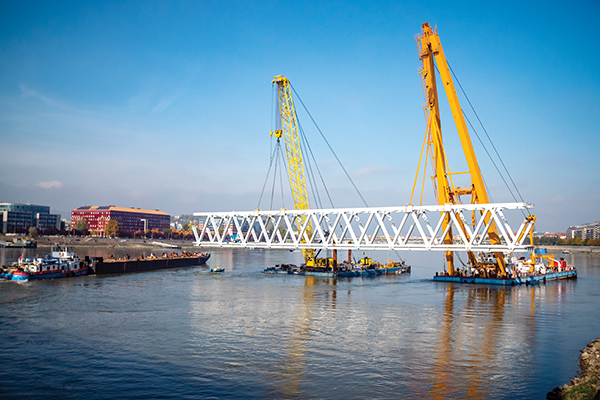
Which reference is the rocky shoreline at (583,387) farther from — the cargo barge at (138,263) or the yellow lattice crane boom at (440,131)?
the cargo barge at (138,263)

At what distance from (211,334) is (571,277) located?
193 feet

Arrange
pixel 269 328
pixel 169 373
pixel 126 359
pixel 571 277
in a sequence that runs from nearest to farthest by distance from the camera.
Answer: pixel 169 373 < pixel 126 359 < pixel 269 328 < pixel 571 277

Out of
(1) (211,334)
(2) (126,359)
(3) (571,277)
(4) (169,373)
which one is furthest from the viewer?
(3) (571,277)

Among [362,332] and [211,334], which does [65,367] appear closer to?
[211,334]

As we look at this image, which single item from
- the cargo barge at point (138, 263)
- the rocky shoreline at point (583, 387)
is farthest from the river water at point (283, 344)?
the cargo barge at point (138, 263)

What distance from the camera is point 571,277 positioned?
215ft

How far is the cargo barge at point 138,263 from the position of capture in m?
62.0

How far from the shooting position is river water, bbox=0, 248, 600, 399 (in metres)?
18.3

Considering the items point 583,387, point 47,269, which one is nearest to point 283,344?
point 583,387

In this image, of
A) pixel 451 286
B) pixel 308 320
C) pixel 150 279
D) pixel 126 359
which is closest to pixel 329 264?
pixel 451 286

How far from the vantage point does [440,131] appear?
2250 inches

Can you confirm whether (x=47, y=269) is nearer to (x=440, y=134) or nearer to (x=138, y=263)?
(x=138, y=263)

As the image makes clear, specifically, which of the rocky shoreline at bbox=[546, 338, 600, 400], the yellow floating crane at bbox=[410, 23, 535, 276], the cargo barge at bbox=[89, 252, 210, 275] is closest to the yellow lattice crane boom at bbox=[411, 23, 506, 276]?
the yellow floating crane at bbox=[410, 23, 535, 276]

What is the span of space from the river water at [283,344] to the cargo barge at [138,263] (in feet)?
58.1
